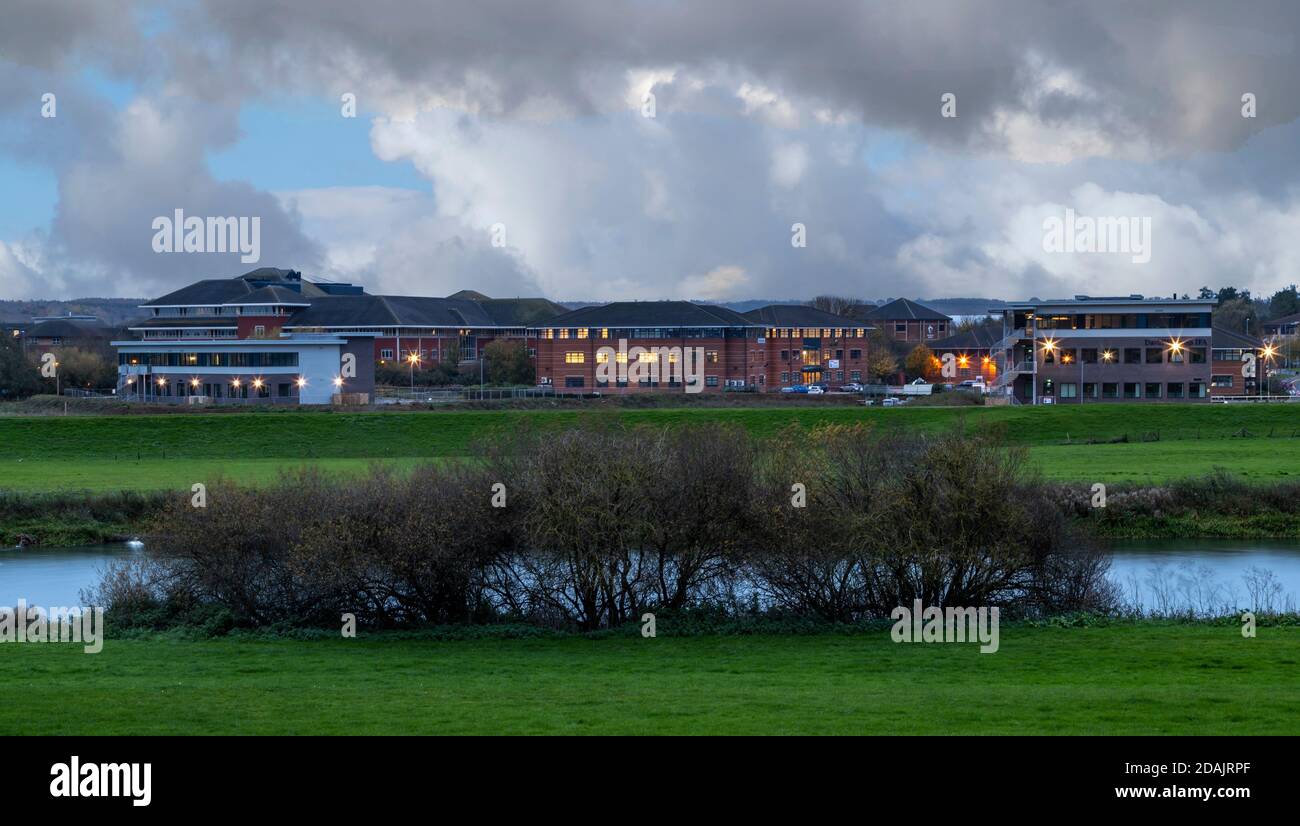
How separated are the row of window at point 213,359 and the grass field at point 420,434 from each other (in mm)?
21786

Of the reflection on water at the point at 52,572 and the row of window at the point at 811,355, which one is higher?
the row of window at the point at 811,355

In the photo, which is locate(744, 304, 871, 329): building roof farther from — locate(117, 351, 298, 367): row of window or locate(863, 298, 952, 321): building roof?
locate(117, 351, 298, 367): row of window

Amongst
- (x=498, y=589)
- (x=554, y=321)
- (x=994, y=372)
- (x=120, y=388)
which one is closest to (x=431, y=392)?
(x=554, y=321)

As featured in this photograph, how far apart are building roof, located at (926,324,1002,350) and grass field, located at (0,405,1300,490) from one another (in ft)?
209

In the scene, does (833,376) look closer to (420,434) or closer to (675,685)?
(420,434)

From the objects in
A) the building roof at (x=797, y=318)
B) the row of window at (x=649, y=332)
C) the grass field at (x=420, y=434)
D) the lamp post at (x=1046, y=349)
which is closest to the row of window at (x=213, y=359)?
the grass field at (x=420, y=434)

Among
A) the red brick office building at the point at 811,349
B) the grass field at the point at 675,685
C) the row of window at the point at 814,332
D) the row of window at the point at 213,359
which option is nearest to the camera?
the grass field at the point at 675,685

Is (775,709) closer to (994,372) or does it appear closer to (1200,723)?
(1200,723)

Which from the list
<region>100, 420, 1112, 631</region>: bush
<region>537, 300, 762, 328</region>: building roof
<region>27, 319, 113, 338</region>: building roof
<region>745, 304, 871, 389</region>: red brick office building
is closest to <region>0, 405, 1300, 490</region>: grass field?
<region>100, 420, 1112, 631</region>: bush

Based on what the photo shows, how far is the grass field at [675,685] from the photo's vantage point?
64.7ft

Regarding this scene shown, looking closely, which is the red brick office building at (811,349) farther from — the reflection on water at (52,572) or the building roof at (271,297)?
the reflection on water at (52,572)

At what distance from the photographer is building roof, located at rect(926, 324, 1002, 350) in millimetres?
156500

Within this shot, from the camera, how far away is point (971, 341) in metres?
158

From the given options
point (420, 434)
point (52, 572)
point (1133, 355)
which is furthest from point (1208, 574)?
point (1133, 355)
